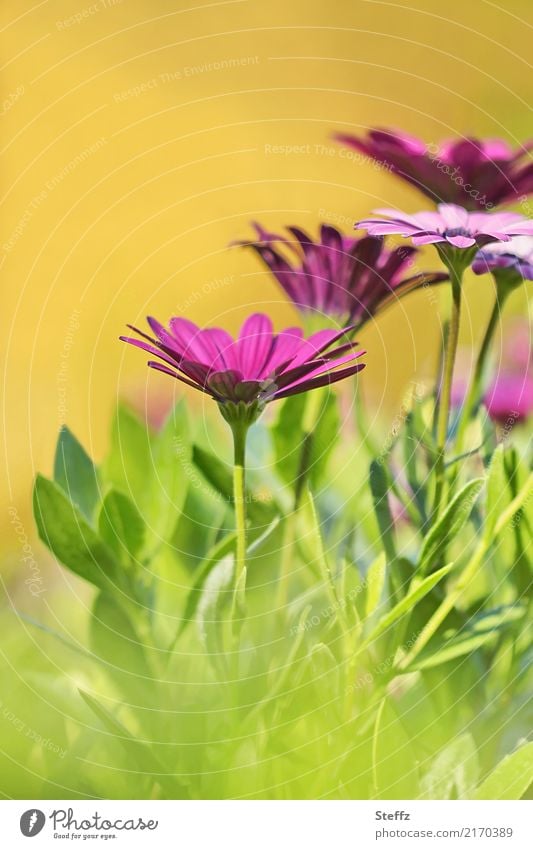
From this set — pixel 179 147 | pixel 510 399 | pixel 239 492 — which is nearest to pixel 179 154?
pixel 179 147

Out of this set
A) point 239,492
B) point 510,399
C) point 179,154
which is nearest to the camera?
point 239,492

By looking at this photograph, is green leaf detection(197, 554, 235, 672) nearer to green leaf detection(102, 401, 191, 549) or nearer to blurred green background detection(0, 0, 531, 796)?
green leaf detection(102, 401, 191, 549)

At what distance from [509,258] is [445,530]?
10cm

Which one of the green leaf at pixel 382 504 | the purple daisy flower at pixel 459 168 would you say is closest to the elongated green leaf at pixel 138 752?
the green leaf at pixel 382 504

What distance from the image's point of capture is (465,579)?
0.88 feet

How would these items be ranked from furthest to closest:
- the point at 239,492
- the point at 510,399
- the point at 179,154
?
1. the point at 179,154
2. the point at 510,399
3. the point at 239,492

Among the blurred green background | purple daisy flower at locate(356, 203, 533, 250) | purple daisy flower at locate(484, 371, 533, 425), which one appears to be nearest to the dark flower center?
purple daisy flower at locate(356, 203, 533, 250)

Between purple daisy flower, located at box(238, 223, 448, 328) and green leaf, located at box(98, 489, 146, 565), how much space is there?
4.0 inches

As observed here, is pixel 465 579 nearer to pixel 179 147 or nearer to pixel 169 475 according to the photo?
pixel 169 475

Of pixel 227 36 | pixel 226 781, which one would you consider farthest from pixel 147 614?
pixel 227 36

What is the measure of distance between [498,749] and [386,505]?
0.34 ft

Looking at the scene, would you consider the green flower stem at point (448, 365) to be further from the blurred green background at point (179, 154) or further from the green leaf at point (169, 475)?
the blurred green background at point (179, 154)
